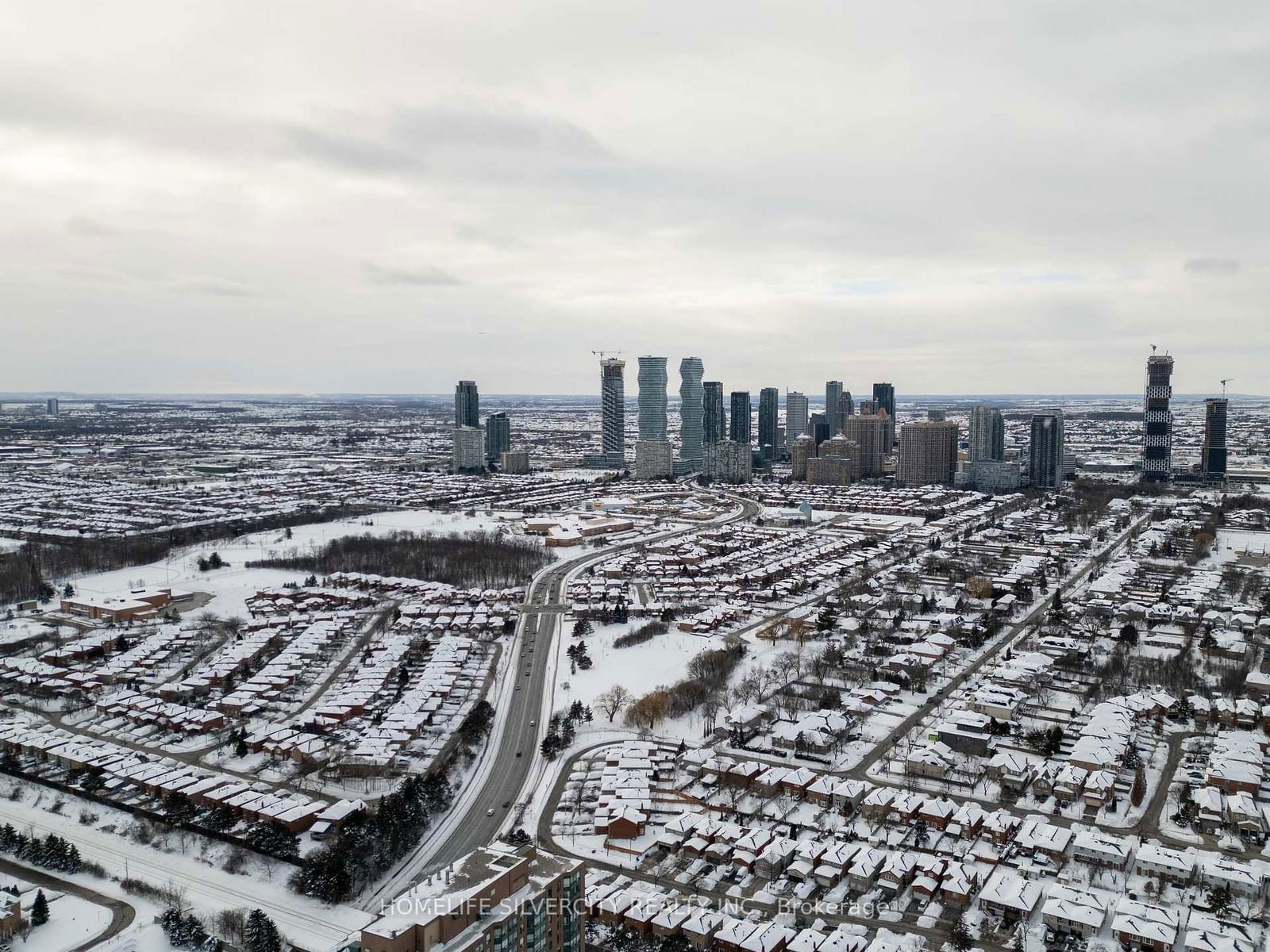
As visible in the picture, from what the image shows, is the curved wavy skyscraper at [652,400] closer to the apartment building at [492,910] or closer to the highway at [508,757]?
the highway at [508,757]

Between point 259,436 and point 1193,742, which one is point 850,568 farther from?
point 259,436

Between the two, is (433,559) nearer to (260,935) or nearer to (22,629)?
(22,629)

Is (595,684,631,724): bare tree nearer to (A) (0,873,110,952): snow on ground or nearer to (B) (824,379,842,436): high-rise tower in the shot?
(A) (0,873,110,952): snow on ground

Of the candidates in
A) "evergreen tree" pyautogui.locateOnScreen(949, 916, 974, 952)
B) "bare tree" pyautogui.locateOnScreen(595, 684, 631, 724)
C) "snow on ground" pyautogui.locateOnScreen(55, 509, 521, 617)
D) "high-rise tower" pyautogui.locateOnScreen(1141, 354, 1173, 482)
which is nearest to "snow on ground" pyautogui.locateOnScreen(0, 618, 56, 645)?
"snow on ground" pyautogui.locateOnScreen(55, 509, 521, 617)

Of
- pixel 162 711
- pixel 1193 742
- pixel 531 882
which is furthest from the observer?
pixel 162 711

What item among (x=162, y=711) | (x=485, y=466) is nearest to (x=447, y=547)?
(x=162, y=711)

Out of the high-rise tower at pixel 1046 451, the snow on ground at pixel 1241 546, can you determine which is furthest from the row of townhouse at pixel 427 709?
the high-rise tower at pixel 1046 451

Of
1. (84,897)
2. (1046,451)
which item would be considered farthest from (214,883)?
(1046,451)
